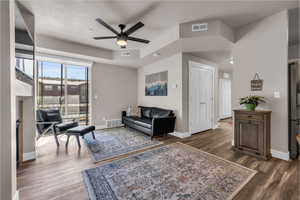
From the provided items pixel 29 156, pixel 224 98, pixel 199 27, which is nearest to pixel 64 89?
pixel 29 156

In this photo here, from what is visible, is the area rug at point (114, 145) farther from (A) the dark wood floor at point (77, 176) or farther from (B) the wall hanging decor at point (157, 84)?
(B) the wall hanging decor at point (157, 84)

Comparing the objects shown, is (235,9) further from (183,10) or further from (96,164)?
(96,164)

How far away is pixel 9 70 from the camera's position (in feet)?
4.07

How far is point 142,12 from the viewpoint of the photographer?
8.38 ft

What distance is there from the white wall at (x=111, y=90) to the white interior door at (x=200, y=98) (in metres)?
2.76

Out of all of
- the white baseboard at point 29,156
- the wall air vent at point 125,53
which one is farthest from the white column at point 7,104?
the wall air vent at point 125,53

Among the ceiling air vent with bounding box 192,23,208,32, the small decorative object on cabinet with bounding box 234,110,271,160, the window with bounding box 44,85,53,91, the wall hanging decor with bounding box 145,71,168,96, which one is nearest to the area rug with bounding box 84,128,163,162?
the wall hanging decor with bounding box 145,71,168,96

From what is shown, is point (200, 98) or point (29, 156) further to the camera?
point (200, 98)

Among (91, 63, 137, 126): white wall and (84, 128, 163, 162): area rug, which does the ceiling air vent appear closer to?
(84, 128, 163, 162): area rug

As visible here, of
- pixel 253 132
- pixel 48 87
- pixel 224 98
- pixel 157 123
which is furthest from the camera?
pixel 224 98

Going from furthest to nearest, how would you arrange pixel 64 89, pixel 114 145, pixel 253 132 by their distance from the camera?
pixel 64 89, pixel 114 145, pixel 253 132

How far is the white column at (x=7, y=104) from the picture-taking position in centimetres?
116

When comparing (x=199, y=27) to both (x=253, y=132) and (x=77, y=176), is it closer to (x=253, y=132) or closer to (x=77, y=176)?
(x=253, y=132)

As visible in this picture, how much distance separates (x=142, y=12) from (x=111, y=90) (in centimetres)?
336
